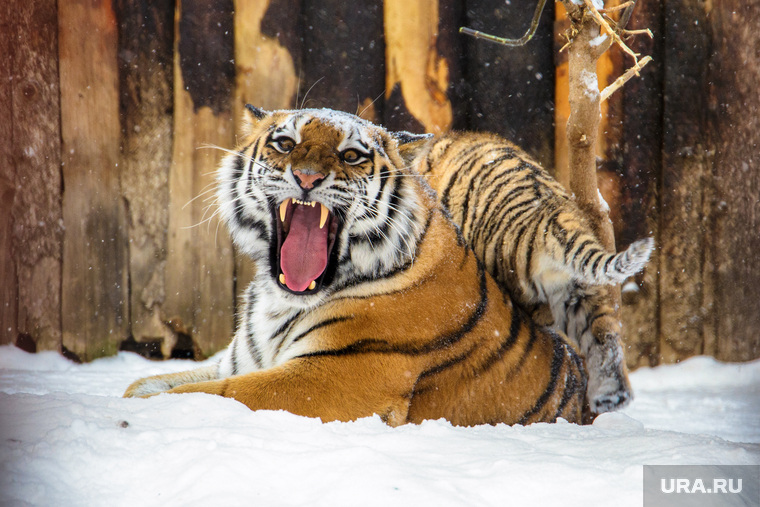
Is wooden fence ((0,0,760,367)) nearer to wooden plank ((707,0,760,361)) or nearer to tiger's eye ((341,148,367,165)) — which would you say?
wooden plank ((707,0,760,361))

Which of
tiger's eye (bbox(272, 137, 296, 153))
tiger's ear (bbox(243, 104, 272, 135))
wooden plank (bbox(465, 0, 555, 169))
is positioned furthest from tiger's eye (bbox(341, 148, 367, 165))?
wooden plank (bbox(465, 0, 555, 169))

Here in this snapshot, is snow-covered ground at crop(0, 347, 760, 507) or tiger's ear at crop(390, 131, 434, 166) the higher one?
tiger's ear at crop(390, 131, 434, 166)

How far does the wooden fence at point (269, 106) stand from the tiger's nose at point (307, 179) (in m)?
0.89

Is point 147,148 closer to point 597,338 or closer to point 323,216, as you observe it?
point 323,216

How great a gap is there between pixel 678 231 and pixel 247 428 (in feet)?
6.00

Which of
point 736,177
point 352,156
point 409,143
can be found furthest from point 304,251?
point 736,177

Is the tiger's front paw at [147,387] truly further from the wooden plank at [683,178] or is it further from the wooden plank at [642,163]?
the wooden plank at [683,178]

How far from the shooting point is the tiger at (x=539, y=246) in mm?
1622

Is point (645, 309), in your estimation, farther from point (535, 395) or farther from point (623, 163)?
point (535, 395)

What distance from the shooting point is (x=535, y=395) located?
1.65 metres

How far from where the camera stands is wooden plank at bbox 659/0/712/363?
7.55 ft

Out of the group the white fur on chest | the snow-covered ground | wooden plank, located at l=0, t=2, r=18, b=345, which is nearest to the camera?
the snow-covered ground

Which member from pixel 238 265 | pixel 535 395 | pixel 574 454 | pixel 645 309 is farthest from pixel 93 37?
pixel 645 309

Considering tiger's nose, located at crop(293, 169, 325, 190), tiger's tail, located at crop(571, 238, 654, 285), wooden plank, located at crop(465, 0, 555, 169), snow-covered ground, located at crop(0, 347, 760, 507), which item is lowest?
snow-covered ground, located at crop(0, 347, 760, 507)
